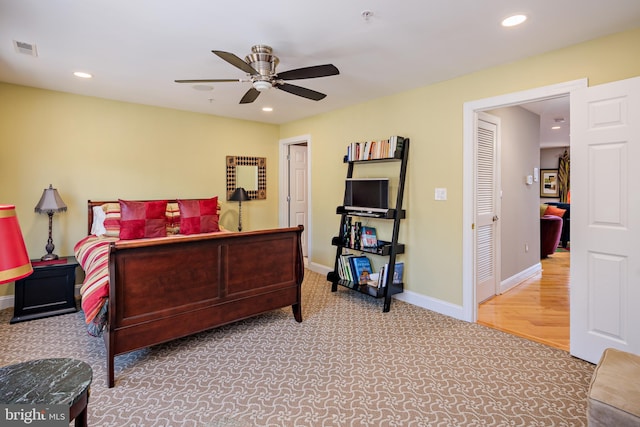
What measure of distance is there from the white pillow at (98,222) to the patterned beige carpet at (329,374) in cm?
102

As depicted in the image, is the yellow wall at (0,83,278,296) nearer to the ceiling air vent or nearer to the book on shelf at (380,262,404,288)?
Result: the ceiling air vent

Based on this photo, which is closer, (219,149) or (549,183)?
(219,149)

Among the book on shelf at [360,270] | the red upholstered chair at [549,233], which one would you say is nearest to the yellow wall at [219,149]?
the book on shelf at [360,270]

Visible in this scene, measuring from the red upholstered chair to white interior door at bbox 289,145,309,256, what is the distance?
14.3ft

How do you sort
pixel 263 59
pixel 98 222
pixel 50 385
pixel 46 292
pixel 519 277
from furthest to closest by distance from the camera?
pixel 519 277 < pixel 98 222 < pixel 46 292 < pixel 263 59 < pixel 50 385

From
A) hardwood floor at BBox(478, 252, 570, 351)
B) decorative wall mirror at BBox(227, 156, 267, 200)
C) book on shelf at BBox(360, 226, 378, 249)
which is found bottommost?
hardwood floor at BBox(478, 252, 570, 351)

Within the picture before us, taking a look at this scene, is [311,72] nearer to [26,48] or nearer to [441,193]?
[441,193]

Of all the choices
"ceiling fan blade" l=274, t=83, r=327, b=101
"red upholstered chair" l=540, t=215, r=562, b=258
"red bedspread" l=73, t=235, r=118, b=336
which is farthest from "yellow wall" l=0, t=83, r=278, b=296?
"red upholstered chair" l=540, t=215, r=562, b=258

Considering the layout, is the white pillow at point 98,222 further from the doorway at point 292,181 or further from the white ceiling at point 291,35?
the doorway at point 292,181

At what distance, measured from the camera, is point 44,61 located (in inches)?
118

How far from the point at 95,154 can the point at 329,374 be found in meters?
3.84

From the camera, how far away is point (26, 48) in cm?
272

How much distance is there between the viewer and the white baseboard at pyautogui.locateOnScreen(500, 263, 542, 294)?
4.33 m

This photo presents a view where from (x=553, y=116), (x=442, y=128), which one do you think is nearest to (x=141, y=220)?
(x=442, y=128)
